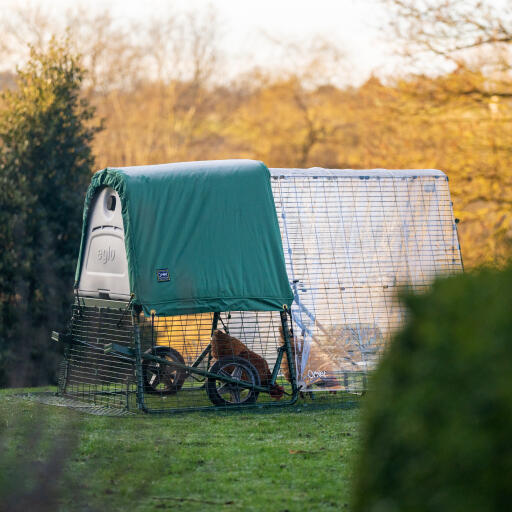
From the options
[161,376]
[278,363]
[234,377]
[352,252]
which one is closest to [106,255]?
[161,376]

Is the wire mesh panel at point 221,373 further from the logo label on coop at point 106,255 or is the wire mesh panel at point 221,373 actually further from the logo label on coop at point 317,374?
the logo label on coop at point 106,255

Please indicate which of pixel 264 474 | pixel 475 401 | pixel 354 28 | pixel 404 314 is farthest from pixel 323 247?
pixel 354 28

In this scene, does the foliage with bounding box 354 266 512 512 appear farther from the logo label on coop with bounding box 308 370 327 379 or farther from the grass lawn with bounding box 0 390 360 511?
the logo label on coop with bounding box 308 370 327 379

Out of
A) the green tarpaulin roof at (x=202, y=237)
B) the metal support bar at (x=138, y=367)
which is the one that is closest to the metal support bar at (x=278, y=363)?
the green tarpaulin roof at (x=202, y=237)

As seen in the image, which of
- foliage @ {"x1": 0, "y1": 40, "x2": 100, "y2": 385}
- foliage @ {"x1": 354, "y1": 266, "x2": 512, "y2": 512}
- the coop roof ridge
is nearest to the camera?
foliage @ {"x1": 354, "y1": 266, "x2": 512, "y2": 512}

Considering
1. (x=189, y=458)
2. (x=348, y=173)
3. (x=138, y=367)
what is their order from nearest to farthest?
(x=189, y=458) → (x=138, y=367) → (x=348, y=173)

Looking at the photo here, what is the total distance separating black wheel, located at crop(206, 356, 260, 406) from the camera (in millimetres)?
8039

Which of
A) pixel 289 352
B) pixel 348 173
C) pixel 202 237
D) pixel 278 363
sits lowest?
pixel 278 363

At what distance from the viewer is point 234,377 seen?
8.09m

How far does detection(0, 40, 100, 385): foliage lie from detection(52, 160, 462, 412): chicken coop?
180 inches

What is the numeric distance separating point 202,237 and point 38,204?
21.5 feet

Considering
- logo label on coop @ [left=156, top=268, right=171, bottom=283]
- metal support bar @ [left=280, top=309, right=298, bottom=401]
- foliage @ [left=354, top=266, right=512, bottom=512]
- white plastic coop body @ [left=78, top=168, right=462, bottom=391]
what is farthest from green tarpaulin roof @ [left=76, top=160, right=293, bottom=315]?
foliage @ [left=354, top=266, right=512, bottom=512]

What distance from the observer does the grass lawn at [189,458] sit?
4.09 m

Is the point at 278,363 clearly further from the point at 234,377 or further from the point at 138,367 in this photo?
the point at 138,367
